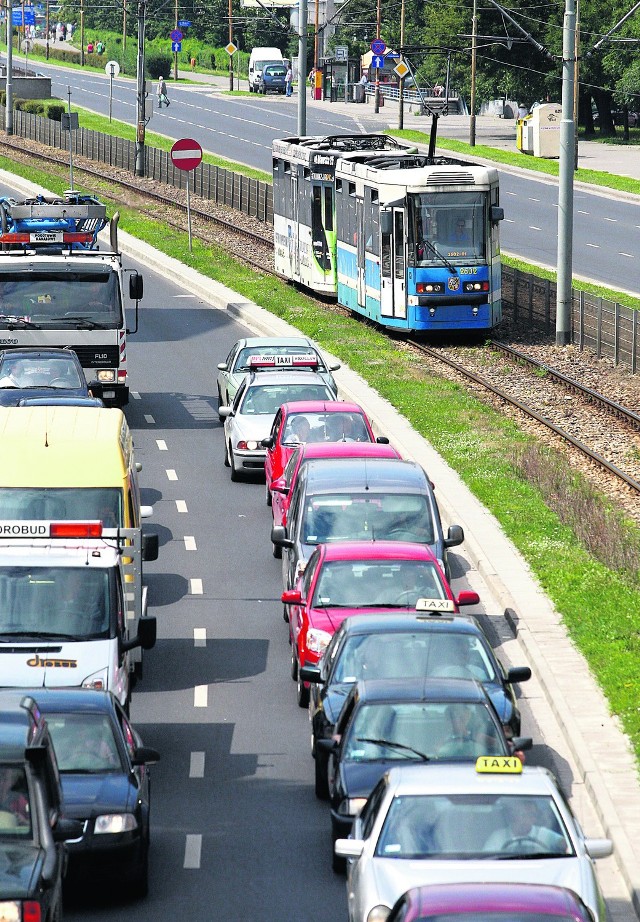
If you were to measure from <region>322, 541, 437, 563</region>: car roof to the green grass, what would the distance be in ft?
6.36

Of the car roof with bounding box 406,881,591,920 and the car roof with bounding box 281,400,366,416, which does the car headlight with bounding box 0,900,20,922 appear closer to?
the car roof with bounding box 406,881,591,920

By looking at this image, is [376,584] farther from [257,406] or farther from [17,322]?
[17,322]

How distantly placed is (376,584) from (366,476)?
115 inches

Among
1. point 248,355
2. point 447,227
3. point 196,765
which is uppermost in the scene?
point 447,227

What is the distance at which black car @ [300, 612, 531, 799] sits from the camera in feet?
44.3

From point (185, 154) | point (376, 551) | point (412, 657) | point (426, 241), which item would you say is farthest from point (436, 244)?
point (412, 657)

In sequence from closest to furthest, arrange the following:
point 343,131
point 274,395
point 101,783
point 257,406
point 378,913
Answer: point 378,913 < point 101,783 < point 257,406 < point 274,395 < point 343,131

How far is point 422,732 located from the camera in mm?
12234

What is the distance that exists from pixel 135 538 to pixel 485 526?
740 centimetres

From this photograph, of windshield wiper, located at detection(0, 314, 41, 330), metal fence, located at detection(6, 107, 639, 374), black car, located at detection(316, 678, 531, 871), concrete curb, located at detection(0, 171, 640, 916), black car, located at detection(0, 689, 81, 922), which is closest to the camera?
black car, located at detection(0, 689, 81, 922)

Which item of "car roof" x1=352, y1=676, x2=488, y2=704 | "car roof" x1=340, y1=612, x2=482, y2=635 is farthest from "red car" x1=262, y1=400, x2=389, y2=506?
"car roof" x1=352, y1=676, x2=488, y2=704

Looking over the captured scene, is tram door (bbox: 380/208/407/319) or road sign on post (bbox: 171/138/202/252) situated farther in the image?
road sign on post (bbox: 171/138/202/252)

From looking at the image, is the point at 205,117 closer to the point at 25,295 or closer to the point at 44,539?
the point at 25,295

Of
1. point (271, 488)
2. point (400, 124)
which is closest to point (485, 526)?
point (271, 488)
